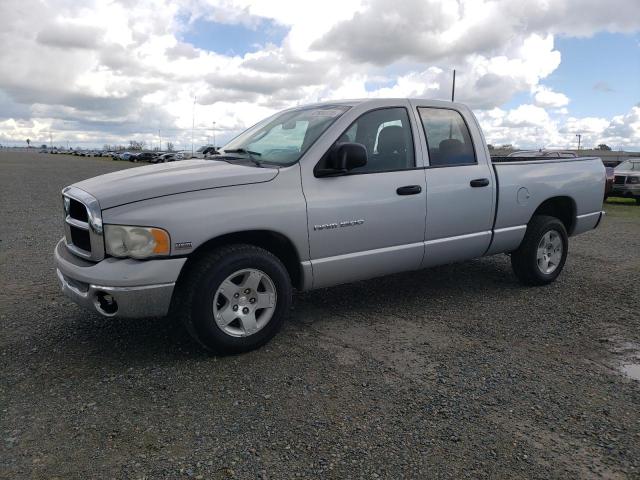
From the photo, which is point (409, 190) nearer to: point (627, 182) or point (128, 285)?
point (128, 285)

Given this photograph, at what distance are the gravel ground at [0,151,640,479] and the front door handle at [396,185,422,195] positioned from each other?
44.6 inches

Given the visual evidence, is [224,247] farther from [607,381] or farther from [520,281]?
[520,281]

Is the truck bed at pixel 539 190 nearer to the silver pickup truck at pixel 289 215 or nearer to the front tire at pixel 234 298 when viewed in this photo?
the silver pickup truck at pixel 289 215

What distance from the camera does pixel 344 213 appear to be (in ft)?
13.9

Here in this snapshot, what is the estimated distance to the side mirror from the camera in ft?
13.3

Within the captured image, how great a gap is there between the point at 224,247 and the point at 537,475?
2.36 metres

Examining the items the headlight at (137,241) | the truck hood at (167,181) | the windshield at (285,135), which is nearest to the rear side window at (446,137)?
the windshield at (285,135)

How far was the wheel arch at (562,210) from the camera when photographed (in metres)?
6.01

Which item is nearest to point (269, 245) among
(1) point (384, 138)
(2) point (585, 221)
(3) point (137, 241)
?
(3) point (137, 241)

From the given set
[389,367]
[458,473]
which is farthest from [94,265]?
[458,473]

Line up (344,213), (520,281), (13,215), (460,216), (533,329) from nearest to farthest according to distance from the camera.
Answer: (344,213) < (533,329) < (460,216) < (520,281) < (13,215)

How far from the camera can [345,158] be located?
13.3 feet

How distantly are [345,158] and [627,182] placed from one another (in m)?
16.0

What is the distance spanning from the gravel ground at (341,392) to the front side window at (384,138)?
1374mm
